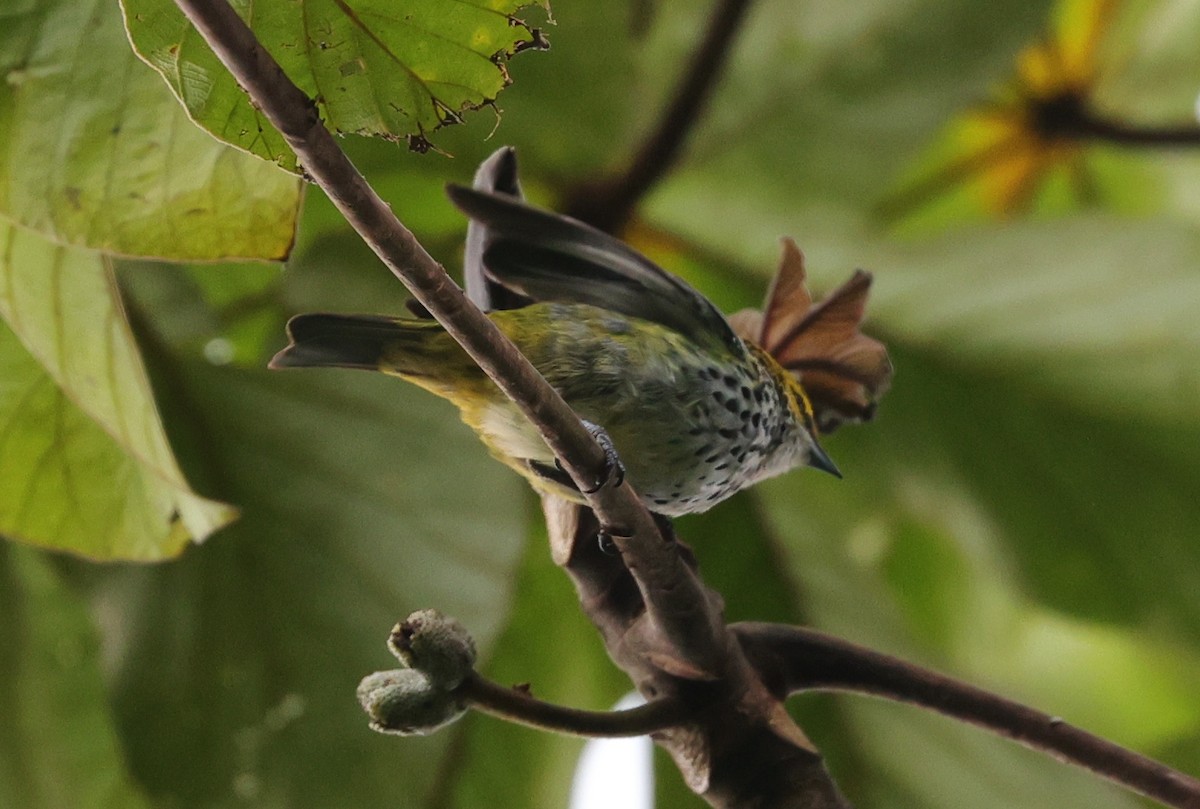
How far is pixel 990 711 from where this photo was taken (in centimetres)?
43

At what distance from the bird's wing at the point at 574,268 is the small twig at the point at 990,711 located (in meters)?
0.15

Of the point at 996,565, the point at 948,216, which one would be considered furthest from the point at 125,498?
the point at 948,216

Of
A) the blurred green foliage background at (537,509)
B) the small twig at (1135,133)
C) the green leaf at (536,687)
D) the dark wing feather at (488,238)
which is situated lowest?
the green leaf at (536,687)

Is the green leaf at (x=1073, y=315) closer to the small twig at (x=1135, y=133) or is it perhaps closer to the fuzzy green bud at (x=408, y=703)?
the small twig at (x=1135, y=133)

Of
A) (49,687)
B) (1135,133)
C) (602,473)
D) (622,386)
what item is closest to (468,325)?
(602,473)

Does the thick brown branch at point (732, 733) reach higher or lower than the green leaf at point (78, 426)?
higher

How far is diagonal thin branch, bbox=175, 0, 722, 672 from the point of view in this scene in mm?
273

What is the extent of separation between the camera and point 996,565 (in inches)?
34.7

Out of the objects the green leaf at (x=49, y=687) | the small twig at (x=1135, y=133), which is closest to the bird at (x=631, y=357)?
the green leaf at (x=49, y=687)

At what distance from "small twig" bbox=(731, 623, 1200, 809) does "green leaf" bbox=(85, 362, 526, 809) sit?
1.02 ft

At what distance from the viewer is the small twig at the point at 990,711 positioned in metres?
0.42

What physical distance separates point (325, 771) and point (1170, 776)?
46cm

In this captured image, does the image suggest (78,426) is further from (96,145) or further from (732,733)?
(732,733)

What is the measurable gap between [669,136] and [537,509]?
0.26 meters
